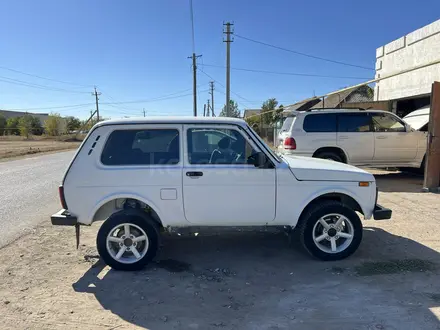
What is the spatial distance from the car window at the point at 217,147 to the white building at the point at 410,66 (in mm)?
10743

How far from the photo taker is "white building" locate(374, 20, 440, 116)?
1208 cm

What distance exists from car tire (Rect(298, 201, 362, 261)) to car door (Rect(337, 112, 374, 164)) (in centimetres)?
552

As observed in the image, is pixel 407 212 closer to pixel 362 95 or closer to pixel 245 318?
pixel 245 318

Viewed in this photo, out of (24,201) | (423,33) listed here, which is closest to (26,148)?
(24,201)

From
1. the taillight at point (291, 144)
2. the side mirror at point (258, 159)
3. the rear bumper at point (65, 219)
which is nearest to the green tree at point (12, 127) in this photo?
the taillight at point (291, 144)

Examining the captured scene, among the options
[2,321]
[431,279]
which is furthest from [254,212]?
[2,321]

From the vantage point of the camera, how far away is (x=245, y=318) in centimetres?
304

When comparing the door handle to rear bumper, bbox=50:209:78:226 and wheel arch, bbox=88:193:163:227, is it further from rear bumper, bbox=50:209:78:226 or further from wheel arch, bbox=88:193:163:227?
rear bumper, bbox=50:209:78:226

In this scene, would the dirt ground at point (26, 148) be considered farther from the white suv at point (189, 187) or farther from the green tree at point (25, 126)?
the white suv at point (189, 187)

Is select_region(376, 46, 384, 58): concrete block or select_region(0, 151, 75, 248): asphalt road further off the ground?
select_region(376, 46, 384, 58): concrete block

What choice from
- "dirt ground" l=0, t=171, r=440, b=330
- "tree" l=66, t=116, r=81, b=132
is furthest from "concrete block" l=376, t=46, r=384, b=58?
"tree" l=66, t=116, r=81, b=132

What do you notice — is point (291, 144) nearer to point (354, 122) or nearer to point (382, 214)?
point (354, 122)

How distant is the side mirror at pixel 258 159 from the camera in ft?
13.0

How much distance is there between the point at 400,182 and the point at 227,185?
7.76 metres
